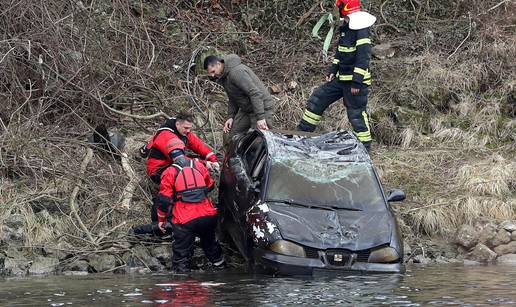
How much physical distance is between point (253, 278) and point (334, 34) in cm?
937

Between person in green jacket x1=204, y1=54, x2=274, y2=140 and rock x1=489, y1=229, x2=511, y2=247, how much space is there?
3.49 m

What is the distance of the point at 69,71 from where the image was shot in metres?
14.3

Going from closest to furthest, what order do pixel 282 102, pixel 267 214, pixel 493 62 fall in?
pixel 267 214 < pixel 282 102 < pixel 493 62

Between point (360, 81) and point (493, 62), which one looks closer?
point (360, 81)

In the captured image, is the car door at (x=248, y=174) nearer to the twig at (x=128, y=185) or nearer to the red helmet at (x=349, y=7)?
the twig at (x=128, y=185)

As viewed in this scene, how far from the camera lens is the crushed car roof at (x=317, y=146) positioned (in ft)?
36.6

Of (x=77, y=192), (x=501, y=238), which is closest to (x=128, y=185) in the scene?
(x=77, y=192)

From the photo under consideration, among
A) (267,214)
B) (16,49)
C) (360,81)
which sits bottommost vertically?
(267,214)

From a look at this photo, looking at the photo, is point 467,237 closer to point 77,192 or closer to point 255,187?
point 255,187

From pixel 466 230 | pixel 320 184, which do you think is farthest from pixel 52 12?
pixel 466 230

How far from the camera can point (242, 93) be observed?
503 inches

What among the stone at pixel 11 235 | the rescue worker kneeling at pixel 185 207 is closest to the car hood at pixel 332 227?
the rescue worker kneeling at pixel 185 207

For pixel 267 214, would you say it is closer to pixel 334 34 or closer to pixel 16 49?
pixel 16 49

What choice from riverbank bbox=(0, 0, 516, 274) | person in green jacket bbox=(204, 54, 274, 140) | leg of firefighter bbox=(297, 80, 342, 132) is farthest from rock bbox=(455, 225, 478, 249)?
person in green jacket bbox=(204, 54, 274, 140)
